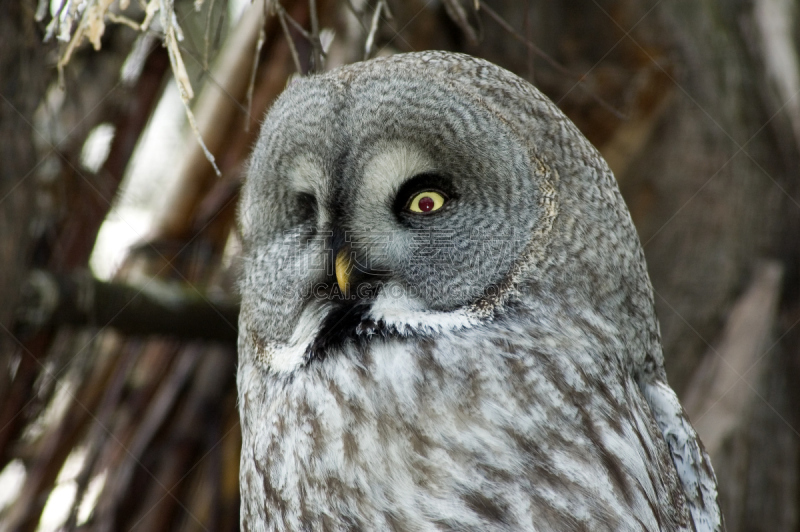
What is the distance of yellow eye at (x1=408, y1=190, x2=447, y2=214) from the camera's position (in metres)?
1.72

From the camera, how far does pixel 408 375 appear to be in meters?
1.67

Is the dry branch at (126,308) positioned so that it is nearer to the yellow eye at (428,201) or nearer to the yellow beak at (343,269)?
the yellow beak at (343,269)

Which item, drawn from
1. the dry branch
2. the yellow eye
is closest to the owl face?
the yellow eye

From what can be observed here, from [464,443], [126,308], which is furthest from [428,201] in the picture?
[126,308]

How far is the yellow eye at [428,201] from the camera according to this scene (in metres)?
1.72

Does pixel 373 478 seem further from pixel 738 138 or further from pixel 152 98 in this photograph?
pixel 738 138

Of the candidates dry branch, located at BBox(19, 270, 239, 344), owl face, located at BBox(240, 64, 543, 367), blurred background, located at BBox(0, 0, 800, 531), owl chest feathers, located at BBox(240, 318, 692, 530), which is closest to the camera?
owl chest feathers, located at BBox(240, 318, 692, 530)

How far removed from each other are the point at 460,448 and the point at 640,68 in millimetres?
2152

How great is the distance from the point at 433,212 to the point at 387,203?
0.11m

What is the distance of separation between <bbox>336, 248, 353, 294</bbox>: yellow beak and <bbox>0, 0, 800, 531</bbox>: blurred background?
102 cm

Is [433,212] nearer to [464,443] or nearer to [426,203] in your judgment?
[426,203]

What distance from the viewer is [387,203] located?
177 cm

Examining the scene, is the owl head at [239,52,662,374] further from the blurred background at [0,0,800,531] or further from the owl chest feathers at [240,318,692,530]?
the blurred background at [0,0,800,531]

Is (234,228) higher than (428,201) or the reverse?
the reverse
